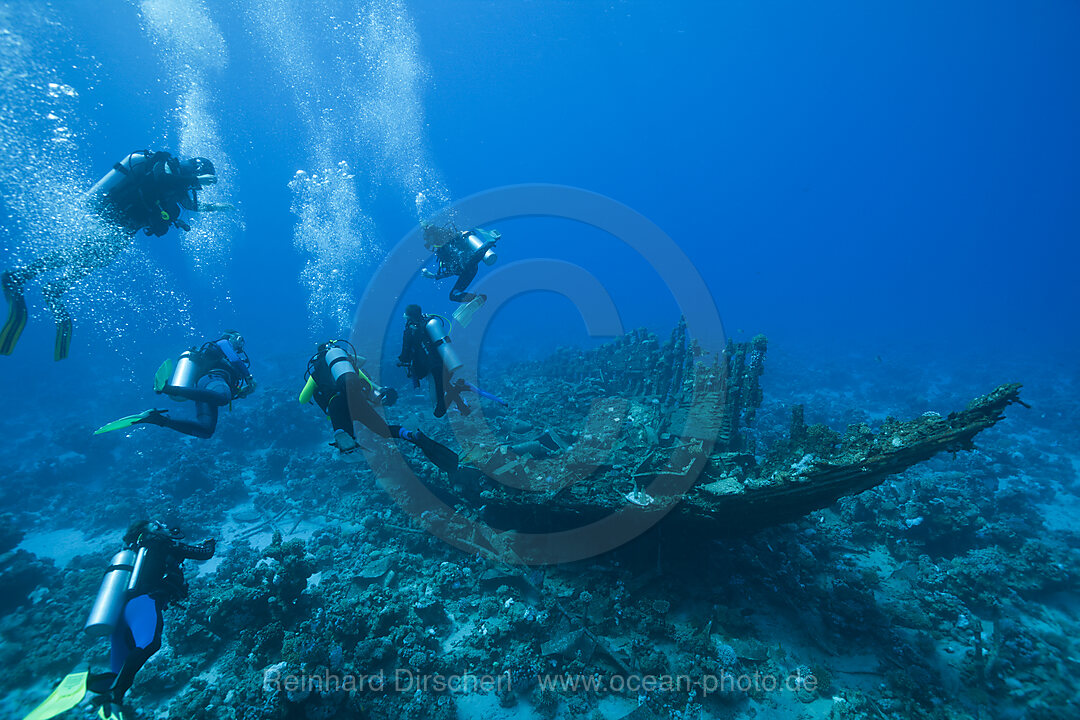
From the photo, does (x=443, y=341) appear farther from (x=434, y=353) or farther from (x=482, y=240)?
(x=482, y=240)

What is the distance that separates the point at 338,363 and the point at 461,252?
4.02m

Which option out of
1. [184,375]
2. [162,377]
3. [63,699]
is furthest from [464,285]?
[63,699]

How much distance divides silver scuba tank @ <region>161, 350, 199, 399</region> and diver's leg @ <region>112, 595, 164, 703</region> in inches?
117

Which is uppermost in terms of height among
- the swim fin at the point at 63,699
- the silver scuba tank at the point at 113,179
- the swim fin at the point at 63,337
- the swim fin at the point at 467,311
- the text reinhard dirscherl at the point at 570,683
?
the silver scuba tank at the point at 113,179

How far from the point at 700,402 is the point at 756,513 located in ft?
10.9

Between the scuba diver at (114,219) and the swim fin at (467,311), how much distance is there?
480 cm

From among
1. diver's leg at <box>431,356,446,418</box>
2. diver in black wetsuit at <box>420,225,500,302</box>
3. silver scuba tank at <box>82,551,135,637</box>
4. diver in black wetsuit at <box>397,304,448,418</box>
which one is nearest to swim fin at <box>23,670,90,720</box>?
silver scuba tank at <box>82,551,135,637</box>

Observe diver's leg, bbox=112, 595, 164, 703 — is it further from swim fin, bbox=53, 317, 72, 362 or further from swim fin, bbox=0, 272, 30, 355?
swim fin, bbox=0, 272, 30, 355

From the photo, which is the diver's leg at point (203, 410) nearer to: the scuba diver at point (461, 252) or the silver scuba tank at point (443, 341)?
the silver scuba tank at point (443, 341)

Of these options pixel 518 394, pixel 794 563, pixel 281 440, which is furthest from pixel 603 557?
pixel 281 440

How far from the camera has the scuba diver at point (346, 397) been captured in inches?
240

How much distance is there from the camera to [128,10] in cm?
5481

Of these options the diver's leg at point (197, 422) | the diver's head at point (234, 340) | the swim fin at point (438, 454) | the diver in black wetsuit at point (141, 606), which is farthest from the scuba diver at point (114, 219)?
the swim fin at point (438, 454)

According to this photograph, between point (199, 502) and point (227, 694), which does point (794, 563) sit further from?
point (199, 502)
